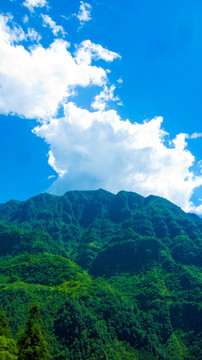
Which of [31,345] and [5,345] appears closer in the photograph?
[31,345]

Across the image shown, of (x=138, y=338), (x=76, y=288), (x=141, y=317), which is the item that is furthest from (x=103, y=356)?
(x=76, y=288)

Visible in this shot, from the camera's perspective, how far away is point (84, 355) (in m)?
119

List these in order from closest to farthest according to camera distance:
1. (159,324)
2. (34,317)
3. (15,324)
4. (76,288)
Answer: (34,317), (15,324), (159,324), (76,288)

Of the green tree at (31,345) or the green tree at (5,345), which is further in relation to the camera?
the green tree at (5,345)

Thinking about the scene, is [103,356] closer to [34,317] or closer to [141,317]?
[141,317]

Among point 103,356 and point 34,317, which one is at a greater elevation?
point 34,317

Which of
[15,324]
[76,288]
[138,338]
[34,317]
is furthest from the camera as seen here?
[76,288]

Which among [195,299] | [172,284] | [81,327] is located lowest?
[81,327]

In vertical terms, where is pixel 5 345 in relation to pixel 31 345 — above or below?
below

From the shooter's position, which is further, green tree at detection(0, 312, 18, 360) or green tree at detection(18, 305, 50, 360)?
green tree at detection(0, 312, 18, 360)

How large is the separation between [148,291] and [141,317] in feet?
88.2

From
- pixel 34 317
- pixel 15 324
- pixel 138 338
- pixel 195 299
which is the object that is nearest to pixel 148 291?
pixel 195 299

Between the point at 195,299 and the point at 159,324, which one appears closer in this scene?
the point at 159,324

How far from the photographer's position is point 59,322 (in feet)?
448
